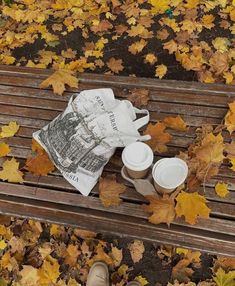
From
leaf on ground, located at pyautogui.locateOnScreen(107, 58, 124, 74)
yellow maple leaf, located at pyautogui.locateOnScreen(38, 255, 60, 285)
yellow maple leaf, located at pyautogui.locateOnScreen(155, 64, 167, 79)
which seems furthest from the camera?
leaf on ground, located at pyautogui.locateOnScreen(107, 58, 124, 74)

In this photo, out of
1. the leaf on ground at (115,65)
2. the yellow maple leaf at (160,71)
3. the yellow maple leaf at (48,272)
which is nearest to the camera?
the yellow maple leaf at (48,272)

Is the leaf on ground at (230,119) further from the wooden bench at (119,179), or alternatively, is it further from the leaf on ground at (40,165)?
the leaf on ground at (40,165)

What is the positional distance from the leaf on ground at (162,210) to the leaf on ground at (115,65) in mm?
1673

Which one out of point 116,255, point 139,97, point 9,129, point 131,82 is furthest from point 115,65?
point 116,255

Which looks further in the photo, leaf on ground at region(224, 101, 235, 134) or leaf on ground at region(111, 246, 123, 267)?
leaf on ground at region(111, 246, 123, 267)

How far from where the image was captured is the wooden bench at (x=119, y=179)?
2.12m

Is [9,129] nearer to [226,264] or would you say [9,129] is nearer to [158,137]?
[158,137]

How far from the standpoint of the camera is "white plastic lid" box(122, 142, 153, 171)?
6.73 feet

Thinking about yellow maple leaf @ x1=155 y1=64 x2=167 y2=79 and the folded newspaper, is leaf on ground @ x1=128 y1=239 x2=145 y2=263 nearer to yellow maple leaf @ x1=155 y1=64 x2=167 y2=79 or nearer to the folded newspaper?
the folded newspaper

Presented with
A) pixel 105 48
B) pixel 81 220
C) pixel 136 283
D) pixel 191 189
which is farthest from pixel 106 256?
pixel 105 48

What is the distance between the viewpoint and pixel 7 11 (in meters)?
3.95

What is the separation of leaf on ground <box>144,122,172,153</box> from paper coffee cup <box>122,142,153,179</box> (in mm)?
260

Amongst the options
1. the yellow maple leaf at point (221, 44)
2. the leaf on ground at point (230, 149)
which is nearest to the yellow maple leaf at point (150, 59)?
the yellow maple leaf at point (221, 44)

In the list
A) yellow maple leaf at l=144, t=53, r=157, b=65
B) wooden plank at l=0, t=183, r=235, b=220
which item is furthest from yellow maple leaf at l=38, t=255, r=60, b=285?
yellow maple leaf at l=144, t=53, r=157, b=65
